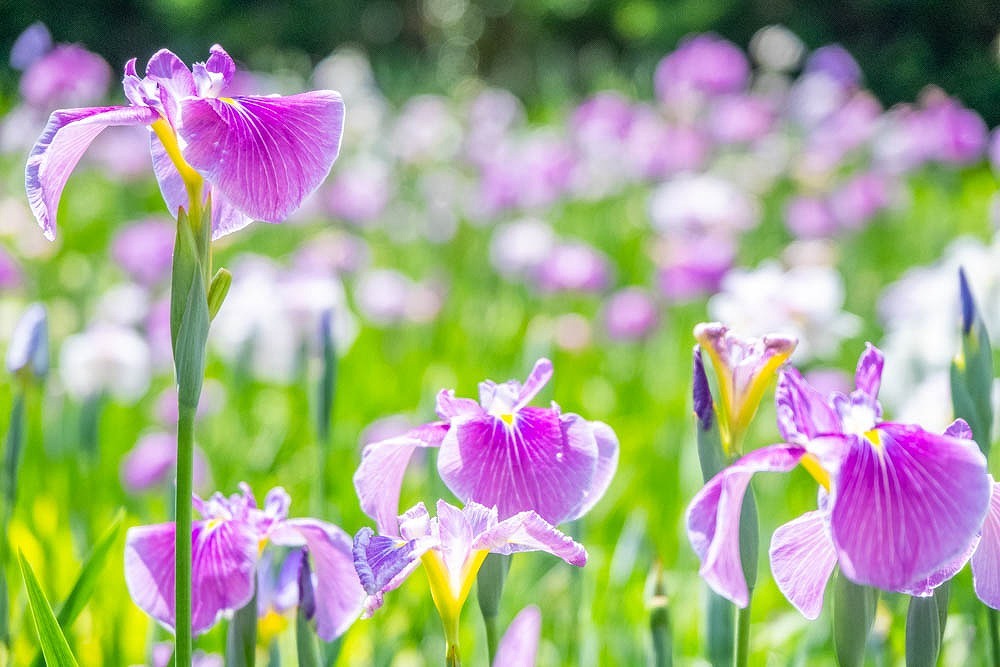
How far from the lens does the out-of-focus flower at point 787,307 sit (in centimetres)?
173

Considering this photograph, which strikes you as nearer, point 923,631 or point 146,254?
point 923,631

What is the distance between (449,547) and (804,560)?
232 mm

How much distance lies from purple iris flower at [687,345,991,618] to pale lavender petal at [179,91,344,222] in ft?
1.00

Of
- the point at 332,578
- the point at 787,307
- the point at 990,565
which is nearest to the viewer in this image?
the point at 990,565

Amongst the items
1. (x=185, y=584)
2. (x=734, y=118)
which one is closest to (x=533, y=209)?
(x=734, y=118)

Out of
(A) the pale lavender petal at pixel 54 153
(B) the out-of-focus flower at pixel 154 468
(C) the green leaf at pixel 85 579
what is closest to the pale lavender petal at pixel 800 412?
(A) the pale lavender petal at pixel 54 153

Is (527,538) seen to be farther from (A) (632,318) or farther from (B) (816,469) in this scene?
(A) (632,318)

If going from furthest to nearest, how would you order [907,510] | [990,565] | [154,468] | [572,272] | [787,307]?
[572,272] → [787,307] → [154,468] → [990,565] → [907,510]

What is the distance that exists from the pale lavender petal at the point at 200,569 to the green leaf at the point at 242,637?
0.06 feet

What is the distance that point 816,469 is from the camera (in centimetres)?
67

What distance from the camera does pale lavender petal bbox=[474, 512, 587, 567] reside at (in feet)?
2.08

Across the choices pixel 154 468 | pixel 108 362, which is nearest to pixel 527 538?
pixel 154 468

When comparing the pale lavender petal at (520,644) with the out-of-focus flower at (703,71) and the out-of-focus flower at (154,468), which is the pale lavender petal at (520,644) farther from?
the out-of-focus flower at (703,71)

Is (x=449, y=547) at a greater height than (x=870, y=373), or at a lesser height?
lesser
